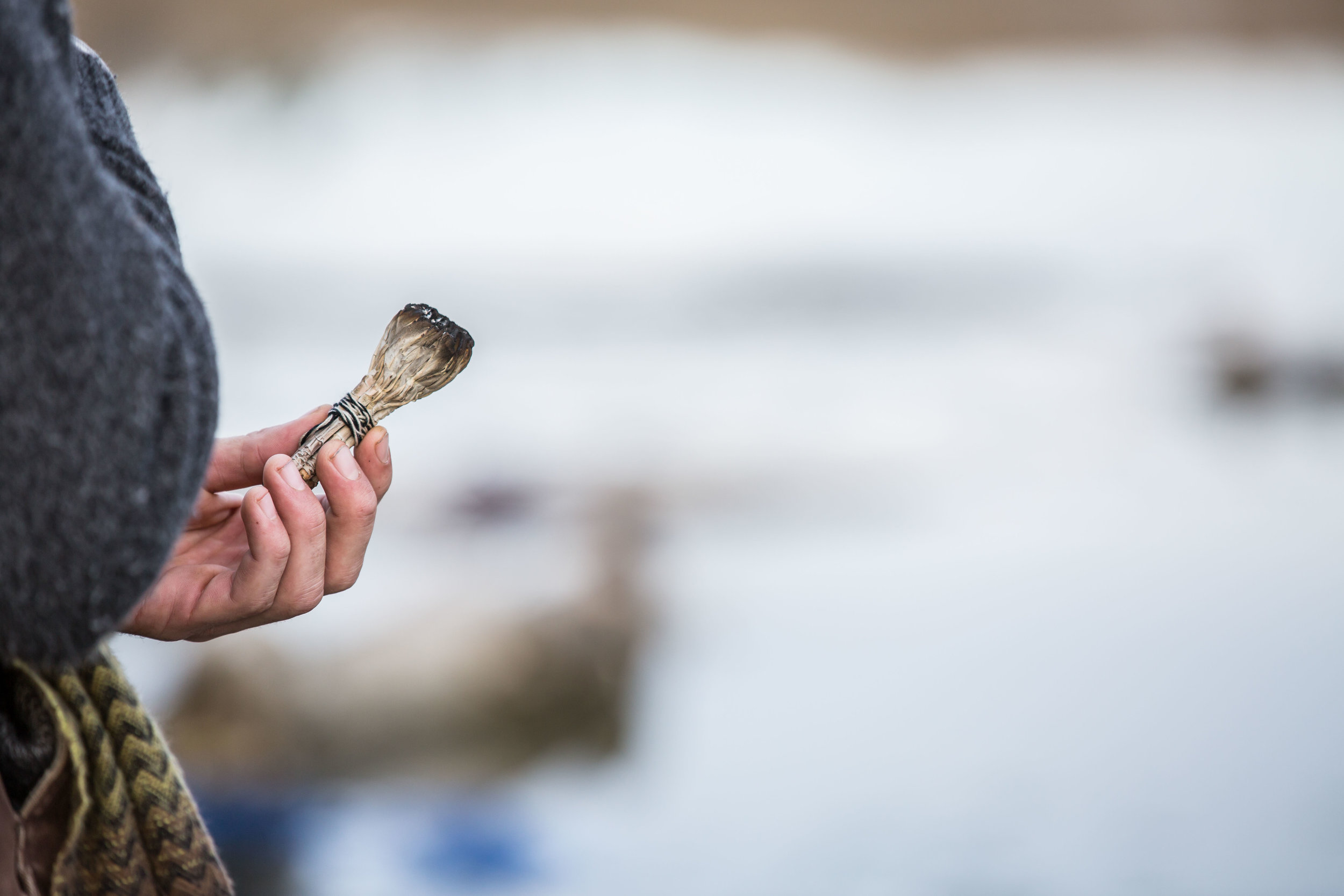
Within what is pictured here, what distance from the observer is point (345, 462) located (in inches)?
15.3

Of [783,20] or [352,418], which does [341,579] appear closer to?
[352,418]

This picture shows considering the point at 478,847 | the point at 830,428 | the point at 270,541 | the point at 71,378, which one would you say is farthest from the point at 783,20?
the point at 71,378

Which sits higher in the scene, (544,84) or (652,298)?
(544,84)

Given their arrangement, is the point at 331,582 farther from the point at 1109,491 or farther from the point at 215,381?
the point at 1109,491

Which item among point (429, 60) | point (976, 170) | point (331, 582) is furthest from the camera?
point (976, 170)

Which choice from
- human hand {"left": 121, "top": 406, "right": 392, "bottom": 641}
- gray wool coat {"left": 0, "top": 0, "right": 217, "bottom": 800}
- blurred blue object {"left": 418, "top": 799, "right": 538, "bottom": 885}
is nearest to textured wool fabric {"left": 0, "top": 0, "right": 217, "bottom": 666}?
gray wool coat {"left": 0, "top": 0, "right": 217, "bottom": 800}

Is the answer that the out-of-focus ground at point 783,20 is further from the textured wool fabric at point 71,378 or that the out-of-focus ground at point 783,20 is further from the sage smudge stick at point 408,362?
the textured wool fabric at point 71,378

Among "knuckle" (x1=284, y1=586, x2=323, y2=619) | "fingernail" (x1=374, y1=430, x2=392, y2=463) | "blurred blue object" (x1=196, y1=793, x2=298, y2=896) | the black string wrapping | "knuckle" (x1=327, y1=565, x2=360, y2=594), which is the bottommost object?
"blurred blue object" (x1=196, y1=793, x2=298, y2=896)

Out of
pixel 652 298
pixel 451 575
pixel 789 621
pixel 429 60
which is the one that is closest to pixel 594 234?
pixel 652 298

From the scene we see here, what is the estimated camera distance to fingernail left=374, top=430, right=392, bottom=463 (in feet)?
1.33

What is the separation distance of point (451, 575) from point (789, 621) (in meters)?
0.61

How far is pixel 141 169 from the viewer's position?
288mm

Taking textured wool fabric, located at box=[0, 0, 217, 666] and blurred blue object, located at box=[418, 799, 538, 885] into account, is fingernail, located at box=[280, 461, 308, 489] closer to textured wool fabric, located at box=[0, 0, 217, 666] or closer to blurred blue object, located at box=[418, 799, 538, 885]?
textured wool fabric, located at box=[0, 0, 217, 666]

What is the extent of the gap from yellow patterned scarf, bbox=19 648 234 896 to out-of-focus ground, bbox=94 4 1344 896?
3.84 feet
